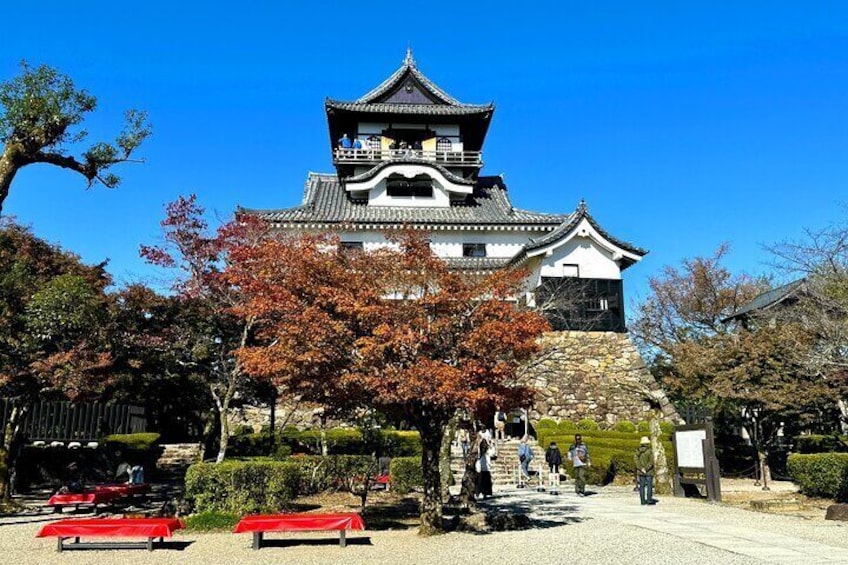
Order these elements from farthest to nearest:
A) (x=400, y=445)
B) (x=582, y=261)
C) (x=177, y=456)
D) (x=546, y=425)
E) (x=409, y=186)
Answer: (x=409, y=186) < (x=582, y=261) < (x=177, y=456) < (x=546, y=425) < (x=400, y=445)

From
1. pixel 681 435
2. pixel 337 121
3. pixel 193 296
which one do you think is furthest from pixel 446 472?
pixel 337 121

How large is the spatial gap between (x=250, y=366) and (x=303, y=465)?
6.39 metres

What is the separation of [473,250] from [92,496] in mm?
22786

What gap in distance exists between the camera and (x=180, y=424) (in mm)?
32875

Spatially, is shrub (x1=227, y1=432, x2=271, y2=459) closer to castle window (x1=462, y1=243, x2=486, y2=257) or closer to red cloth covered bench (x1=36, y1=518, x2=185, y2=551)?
castle window (x1=462, y1=243, x2=486, y2=257)

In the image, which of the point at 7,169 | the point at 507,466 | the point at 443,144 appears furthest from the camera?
the point at 443,144

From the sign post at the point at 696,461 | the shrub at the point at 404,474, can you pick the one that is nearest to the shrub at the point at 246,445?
the shrub at the point at 404,474

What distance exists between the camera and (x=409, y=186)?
37.2 meters

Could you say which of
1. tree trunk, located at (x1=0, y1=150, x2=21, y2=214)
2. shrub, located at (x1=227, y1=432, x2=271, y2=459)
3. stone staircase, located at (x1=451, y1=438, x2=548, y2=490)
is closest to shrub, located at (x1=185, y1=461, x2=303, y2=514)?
tree trunk, located at (x1=0, y1=150, x2=21, y2=214)

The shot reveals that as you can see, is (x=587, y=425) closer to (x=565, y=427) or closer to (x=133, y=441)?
(x=565, y=427)

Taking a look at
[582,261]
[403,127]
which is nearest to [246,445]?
[582,261]

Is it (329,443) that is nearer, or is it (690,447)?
(690,447)

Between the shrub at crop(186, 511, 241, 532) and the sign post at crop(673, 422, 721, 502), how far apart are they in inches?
488

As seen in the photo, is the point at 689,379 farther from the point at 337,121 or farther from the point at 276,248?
the point at 337,121
